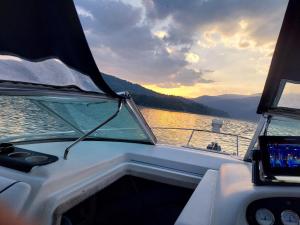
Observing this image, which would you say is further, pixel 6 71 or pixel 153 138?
pixel 153 138

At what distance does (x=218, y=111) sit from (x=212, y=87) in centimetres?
190

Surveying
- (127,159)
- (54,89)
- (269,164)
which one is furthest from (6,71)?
(127,159)

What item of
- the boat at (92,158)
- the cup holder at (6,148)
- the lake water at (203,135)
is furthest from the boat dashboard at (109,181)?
the lake water at (203,135)

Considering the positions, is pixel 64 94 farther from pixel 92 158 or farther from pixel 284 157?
pixel 284 157

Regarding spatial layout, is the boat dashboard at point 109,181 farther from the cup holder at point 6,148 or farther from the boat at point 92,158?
the cup holder at point 6,148

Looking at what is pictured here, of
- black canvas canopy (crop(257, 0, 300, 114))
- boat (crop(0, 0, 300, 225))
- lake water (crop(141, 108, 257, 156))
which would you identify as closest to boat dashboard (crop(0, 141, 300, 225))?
boat (crop(0, 0, 300, 225))

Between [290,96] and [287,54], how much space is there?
431 millimetres

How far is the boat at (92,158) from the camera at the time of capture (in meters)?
→ 1.14

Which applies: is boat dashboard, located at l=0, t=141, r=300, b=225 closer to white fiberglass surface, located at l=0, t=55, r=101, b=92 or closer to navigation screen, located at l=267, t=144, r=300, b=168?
navigation screen, located at l=267, t=144, r=300, b=168

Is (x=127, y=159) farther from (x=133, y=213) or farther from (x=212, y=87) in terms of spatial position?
(x=212, y=87)

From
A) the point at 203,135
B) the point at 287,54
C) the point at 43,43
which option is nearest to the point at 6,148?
the point at 43,43

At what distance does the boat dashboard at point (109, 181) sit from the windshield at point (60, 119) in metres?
0.21

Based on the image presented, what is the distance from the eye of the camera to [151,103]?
5.50 metres

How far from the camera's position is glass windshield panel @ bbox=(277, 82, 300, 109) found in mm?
1601
